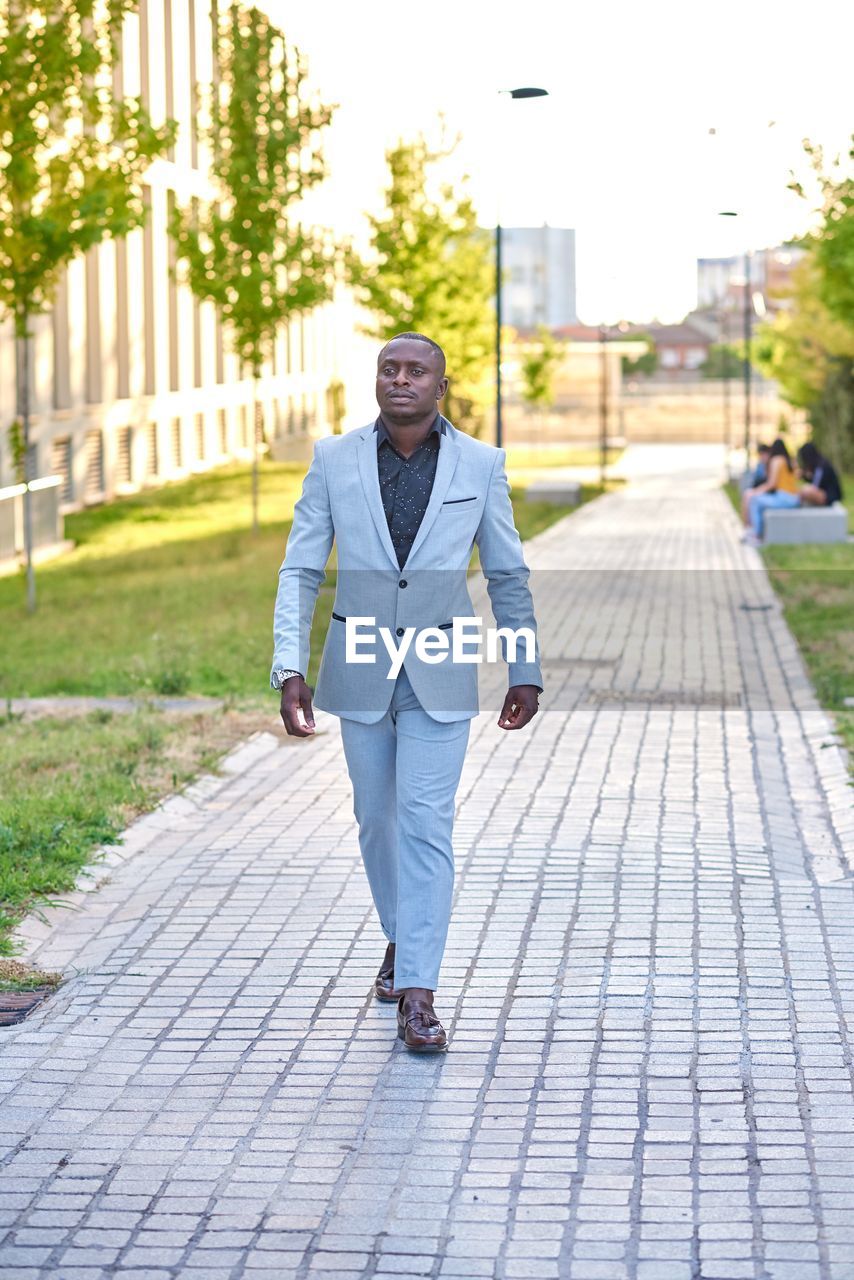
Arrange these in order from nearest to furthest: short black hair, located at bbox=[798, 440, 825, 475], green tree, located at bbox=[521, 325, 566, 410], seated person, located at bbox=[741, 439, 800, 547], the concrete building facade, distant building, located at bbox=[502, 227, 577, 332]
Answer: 1. seated person, located at bbox=[741, 439, 800, 547]
2. short black hair, located at bbox=[798, 440, 825, 475]
3. the concrete building facade
4. green tree, located at bbox=[521, 325, 566, 410]
5. distant building, located at bbox=[502, 227, 577, 332]

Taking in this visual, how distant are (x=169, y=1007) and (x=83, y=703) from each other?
6.37 meters

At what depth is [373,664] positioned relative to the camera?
5418 millimetres

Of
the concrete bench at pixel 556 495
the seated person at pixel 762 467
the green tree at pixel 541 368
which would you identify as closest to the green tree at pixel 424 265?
the concrete bench at pixel 556 495

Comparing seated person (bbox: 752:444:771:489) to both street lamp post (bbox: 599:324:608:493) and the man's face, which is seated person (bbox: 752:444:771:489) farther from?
the man's face

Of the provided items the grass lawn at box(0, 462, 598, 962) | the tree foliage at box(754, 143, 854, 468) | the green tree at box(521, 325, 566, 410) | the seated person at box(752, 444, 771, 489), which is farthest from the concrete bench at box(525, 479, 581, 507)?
the green tree at box(521, 325, 566, 410)

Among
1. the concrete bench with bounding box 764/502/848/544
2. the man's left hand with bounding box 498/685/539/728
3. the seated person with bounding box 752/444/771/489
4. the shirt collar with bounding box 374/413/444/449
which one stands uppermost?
the shirt collar with bounding box 374/413/444/449

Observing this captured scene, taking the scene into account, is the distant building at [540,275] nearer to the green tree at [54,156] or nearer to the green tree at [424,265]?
the green tree at [424,265]

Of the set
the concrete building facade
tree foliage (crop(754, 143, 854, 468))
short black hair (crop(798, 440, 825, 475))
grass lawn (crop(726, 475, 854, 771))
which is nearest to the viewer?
grass lawn (crop(726, 475, 854, 771))

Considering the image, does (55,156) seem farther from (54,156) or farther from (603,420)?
(603,420)

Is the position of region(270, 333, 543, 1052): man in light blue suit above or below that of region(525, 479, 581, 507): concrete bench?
above

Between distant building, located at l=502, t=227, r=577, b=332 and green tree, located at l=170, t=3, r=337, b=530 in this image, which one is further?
distant building, located at l=502, t=227, r=577, b=332

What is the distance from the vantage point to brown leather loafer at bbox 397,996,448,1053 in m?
5.32

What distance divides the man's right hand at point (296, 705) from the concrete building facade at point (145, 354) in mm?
24689

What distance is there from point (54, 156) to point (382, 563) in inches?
556
